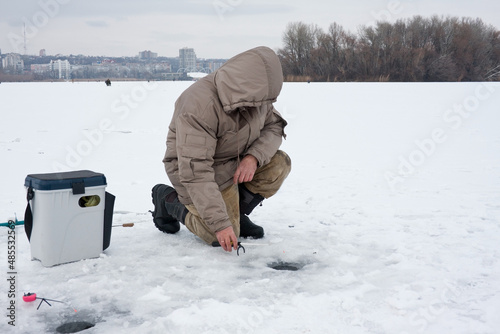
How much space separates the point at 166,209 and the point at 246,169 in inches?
25.9

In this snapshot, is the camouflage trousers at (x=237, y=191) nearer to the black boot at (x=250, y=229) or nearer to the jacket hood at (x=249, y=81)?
the black boot at (x=250, y=229)

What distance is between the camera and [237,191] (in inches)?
112

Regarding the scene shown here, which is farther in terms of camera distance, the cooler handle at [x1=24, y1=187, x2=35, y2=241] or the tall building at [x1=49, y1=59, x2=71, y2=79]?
the tall building at [x1=49, y1=59, x2=71, y2=79]

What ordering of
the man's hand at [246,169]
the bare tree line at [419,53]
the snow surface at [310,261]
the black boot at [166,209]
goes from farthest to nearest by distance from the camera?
the bare tree line at [419,53] < the black boot at [166,209] < the man's hand at [246,169] < the snow surface at [310,261]

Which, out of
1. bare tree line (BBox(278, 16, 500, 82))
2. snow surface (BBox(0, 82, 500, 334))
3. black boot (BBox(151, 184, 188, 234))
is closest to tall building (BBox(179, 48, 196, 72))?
bare tree line (BBox(278, 16, 500, 82))

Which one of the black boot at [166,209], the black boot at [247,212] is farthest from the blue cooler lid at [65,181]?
the black boot at [247,212]

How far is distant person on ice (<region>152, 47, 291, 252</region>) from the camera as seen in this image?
242 centimetres

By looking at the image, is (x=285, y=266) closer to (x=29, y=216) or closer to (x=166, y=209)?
(x=166, y=209)

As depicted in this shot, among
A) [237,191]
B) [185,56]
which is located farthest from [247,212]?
[185,56]

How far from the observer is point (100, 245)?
101 inches

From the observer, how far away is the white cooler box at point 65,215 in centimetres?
228

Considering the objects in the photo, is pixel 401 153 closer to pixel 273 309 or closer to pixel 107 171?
pixel 107 171

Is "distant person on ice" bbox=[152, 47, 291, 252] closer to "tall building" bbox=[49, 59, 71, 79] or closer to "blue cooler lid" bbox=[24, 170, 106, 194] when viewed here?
"blue cooler lid" bbox=[24, 170, 106, 194]

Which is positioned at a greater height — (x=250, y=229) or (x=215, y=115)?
(x=215, y=115)
